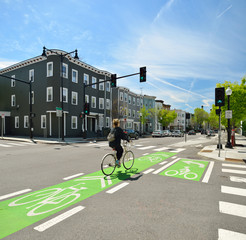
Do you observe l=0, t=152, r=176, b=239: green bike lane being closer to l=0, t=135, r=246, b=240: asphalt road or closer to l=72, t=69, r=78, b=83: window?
l=0, t=135, r=246, b=240: asphalt road

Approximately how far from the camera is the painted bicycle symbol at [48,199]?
3.57 m

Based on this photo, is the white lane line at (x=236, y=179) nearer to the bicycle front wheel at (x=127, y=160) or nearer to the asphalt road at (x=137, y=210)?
the asphalt road at (x=137, y=210)

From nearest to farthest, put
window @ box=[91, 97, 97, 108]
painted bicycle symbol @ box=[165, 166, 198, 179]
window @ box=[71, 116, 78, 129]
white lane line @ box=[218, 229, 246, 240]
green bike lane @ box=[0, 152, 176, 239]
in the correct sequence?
white lane line @ box=[218, 229, 246, 240] < green bike lane @ box=[0, 152, 176, 239] < painted bicycle symbol @ box=[165, 166, 198, 179] < window @ box=[71, 116, 78, 129] < window @ box=[91, 97, 97, 108]

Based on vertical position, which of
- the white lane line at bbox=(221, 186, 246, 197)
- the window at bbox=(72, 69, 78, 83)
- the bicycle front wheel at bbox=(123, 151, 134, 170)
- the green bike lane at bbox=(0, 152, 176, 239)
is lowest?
the white lane line at bbox=(221, 186, 246, 197)

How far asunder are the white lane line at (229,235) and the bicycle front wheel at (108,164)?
367 centimetres

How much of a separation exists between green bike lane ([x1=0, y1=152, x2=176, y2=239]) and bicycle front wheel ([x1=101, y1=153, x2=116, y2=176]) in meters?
0.26

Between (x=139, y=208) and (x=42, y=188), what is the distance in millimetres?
2801

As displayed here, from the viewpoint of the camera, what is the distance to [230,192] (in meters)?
4.61

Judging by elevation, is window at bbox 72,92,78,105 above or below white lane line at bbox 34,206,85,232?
above

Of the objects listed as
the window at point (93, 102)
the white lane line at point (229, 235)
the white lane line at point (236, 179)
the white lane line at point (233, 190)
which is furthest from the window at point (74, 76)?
the white lane line at point (229, 235)

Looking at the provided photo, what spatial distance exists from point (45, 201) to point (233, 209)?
4.11 metres

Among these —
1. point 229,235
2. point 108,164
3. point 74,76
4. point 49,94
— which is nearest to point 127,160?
point 108,164

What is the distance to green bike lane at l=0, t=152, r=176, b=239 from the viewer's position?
3.10m

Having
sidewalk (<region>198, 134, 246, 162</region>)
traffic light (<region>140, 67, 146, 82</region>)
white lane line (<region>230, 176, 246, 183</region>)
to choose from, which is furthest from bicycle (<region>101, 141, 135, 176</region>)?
traffic light (<region>140, 67, 146, 82</region>)
